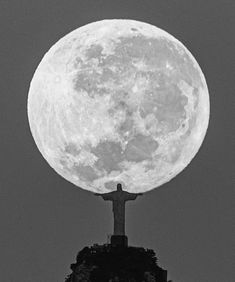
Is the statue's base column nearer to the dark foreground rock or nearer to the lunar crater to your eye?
the dark foreground rock

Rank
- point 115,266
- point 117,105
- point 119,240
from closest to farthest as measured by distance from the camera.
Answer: point 117,105 < point 115,266 < point 119,240

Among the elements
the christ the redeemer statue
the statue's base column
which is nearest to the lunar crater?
the christ the redeemer statue

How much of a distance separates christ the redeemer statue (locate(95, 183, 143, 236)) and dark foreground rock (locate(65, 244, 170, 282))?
167 millimetres

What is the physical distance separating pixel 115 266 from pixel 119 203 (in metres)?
0.45

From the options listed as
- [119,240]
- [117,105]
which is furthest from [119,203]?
[117,105]

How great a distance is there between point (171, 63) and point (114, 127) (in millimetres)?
570

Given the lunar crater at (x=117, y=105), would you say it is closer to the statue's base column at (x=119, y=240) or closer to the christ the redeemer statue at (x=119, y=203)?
the christ the redeemer statue at (x=119, y=203)

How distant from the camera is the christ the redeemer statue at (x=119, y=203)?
Result: 19.8 feet

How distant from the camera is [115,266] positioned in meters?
5.88

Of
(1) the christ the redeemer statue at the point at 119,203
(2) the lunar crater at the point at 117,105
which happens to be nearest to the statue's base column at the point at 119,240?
(1) the christ the redeemer statue at the point at 119,203

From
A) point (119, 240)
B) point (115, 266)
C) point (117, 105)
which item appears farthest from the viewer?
point (119, 240)

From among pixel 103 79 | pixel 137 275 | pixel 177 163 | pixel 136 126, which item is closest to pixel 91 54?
pixel 103 79

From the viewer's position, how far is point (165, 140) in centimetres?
563

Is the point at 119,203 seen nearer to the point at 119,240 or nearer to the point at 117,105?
the point at 119,240
